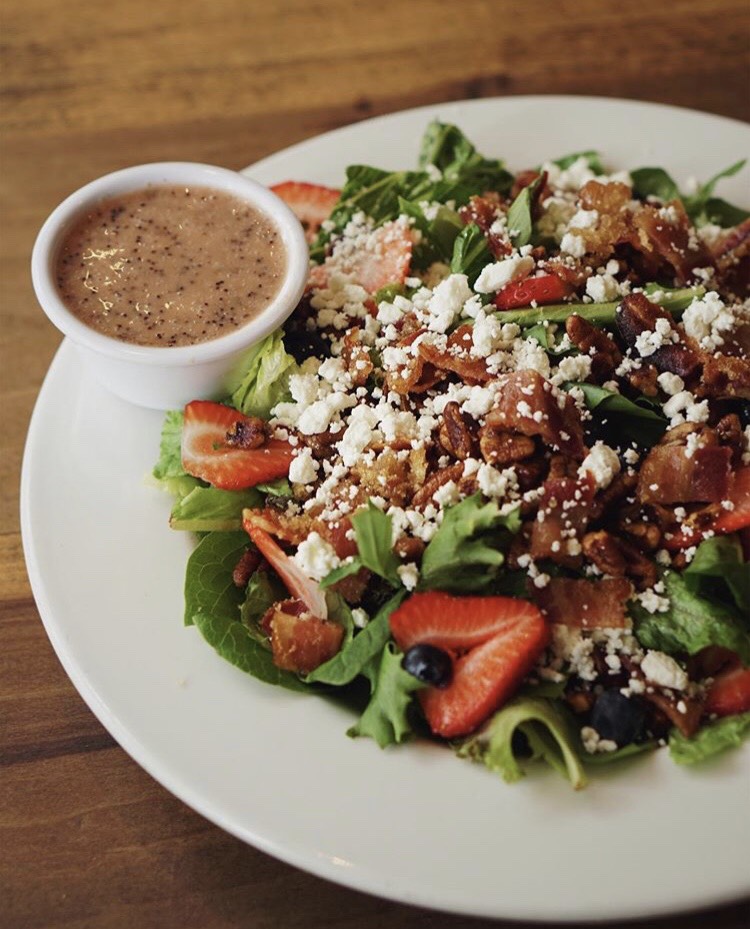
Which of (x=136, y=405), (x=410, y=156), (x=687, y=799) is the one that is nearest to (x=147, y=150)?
(x=410, y=156)

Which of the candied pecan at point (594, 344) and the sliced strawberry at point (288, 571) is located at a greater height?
the candied pecan at point (594, 344)

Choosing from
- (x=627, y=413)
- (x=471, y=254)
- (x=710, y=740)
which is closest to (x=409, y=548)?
(x=627, y=413)

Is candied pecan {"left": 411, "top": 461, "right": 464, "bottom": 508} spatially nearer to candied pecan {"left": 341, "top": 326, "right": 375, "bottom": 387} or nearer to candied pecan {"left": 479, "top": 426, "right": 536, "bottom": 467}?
candied pecan {"left": 479, "top": 426, "right": 536, "bottom": 467}

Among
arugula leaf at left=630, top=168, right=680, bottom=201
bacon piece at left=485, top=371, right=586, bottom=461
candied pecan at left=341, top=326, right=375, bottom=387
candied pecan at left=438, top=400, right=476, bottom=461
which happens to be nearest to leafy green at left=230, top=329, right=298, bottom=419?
candied pecan at left=341, top=326, right=375, bottom=387

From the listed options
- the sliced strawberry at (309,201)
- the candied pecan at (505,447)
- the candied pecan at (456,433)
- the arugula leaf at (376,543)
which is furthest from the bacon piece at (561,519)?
the sliced strawberry at (309,201)

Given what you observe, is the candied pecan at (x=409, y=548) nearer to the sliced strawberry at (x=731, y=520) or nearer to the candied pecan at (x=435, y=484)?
the candied pecan at (x=435, y=484)

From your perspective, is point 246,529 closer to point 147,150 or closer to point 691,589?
point 691,589
